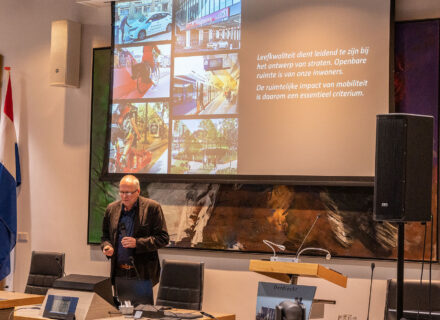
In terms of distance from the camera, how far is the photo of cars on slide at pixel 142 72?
6.65 metres

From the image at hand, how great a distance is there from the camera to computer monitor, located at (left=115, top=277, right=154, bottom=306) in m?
4.64

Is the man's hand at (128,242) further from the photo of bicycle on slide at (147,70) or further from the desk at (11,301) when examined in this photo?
the photo of bicycle on slide at (147,70)

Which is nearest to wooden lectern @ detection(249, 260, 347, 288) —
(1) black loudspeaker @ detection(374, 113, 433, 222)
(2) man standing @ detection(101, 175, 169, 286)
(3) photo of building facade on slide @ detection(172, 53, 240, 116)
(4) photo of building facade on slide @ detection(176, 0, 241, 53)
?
(1) black loudspeaker @ detection(374, 113, 433, 222)

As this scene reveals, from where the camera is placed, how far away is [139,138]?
6.71 metres

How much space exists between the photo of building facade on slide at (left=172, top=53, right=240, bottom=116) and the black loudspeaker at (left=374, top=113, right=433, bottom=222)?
103 inches

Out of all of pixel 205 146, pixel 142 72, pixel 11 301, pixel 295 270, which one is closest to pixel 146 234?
pixel 205 146

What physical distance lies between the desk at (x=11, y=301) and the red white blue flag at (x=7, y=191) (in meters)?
1.56

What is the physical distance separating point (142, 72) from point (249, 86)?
1181mm

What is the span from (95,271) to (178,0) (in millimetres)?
2846

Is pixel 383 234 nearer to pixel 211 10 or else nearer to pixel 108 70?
pixel 211 10

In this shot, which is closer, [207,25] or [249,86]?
[249,86]

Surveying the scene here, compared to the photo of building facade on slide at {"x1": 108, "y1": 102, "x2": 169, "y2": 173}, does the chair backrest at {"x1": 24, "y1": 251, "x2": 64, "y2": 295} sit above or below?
below

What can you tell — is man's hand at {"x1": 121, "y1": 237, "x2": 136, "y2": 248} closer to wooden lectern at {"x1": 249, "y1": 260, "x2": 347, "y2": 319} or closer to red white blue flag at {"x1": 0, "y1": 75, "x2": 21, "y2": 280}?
wooden lectern at {"x1": 249, "y1": 260, "x2": 347, "y2": 319}

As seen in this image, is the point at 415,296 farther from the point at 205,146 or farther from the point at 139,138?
the point at 139,138
